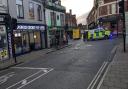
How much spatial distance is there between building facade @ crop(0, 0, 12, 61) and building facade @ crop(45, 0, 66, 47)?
11.3 metres

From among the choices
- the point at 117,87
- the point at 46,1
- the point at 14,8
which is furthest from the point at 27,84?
the point at 46,1

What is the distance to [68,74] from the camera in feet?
42.9

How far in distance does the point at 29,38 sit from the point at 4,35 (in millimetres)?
5911

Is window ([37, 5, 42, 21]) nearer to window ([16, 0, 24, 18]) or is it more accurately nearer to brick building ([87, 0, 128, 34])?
window ([16, 0, 24, 18])

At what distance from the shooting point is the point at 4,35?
22266 millimetres

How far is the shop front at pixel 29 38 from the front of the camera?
25.2 meters

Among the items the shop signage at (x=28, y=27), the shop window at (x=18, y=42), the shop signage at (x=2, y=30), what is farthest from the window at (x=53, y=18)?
the shop signage at (x=2, y=30)

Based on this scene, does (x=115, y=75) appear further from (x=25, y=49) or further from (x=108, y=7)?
(x=108, y=7)

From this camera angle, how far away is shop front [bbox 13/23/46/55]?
82.5 ft

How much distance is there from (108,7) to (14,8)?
130ft

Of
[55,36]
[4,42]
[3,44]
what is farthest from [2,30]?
[55,36]

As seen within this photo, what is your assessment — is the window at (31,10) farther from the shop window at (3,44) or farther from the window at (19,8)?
the shop window at (3,44)

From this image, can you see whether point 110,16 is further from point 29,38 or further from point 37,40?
point 29,38

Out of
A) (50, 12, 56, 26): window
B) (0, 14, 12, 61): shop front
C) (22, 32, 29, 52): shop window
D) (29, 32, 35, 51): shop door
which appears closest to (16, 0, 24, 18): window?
(22, 32, 29, 52): shop window
